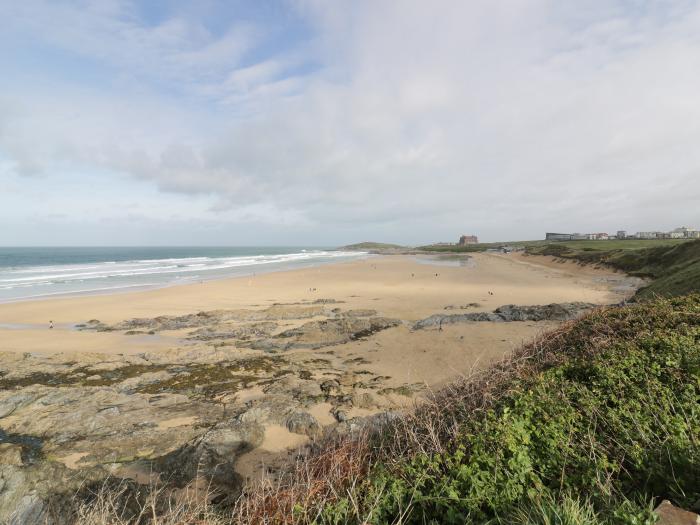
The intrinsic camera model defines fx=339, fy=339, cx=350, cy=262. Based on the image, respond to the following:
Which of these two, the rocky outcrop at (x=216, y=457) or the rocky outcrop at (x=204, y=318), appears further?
the rocky outcrop at (x=204, y=318)

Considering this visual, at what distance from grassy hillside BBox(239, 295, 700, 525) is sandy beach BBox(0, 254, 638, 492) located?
256cm

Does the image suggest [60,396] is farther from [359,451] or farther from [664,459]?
[664,459]

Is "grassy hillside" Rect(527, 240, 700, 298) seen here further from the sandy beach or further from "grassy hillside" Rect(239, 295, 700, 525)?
"grassy hillside" Rect(239, 295, 700, 525)

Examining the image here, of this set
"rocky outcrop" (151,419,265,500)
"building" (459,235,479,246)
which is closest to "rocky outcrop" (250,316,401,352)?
"rocky outcrop" (151,419,265,500)

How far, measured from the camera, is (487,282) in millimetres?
35438

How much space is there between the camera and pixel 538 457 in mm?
4250

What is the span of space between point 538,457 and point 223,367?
11014 mm

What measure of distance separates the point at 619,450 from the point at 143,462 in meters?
8.39

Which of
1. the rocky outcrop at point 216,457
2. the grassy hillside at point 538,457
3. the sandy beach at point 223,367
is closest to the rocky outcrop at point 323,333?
the sandy beach at point 223,367

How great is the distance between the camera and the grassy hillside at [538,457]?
3568mm

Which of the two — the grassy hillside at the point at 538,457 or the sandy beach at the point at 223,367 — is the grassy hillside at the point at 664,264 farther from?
the grassy hillside at the point at 538,457

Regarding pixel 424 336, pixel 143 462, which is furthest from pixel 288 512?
pixel 424 336

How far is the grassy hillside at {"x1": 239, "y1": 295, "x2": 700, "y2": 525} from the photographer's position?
3.57 meters

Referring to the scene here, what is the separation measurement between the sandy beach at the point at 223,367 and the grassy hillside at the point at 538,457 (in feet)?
8.41
